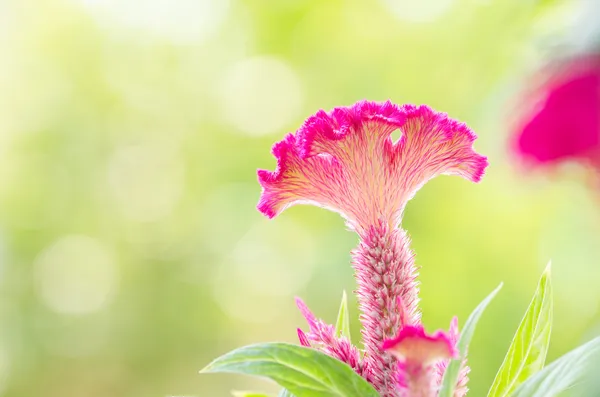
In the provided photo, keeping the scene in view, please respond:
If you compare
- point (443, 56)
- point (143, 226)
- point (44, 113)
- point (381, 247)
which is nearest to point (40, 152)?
point (44, 113)

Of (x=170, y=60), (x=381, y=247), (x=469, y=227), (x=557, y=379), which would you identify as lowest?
(x=557, y=379)

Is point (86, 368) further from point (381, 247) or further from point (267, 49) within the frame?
point (381, 247)

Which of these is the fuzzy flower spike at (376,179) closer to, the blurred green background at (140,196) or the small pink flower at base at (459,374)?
the small pink flower at base at (459,374)

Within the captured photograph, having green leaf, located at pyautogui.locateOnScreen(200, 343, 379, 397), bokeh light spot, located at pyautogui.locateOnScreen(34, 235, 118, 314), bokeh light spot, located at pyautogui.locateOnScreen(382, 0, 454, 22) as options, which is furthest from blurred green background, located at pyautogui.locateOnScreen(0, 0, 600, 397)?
green leaf, located at pyautogui.locateOnScreen(200, 343, 379, 397)

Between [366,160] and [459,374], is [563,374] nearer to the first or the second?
[459,374]

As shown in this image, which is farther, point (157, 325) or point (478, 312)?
point (157, 325)

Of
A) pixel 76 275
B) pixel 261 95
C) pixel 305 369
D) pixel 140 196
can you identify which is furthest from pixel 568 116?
pixel 76 275
